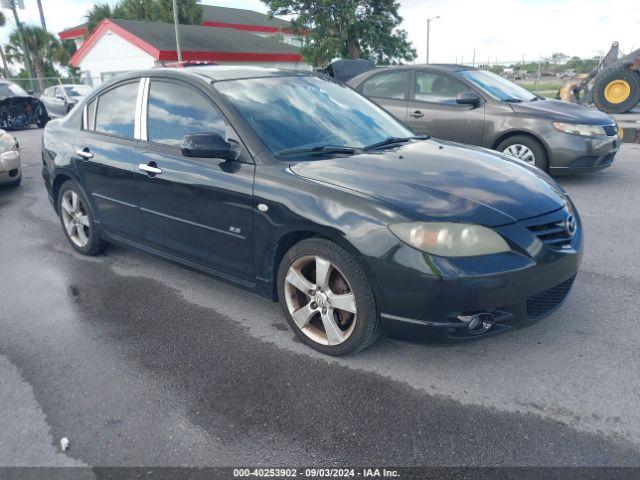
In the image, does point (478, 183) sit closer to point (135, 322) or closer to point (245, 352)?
point (245, 352)

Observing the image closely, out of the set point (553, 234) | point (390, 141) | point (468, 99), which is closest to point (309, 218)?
point (390, 141)

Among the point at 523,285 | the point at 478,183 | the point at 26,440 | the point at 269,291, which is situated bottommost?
Result: the point at 26,440

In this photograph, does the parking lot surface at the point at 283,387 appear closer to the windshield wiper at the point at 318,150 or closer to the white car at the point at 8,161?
the windshield wiper at the point at 318,150

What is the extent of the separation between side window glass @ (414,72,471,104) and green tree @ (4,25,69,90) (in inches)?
1650

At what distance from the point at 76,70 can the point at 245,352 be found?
4677 cm

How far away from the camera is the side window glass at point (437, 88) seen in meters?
7.45

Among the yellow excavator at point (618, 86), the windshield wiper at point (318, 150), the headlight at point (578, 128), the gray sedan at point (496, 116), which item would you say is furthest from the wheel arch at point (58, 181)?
the yellow excavator at point (618, 86)

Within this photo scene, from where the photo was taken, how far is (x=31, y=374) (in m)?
3.06

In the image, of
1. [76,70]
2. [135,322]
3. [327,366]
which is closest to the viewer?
[327,366]

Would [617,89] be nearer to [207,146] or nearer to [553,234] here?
Answer: [553,234]

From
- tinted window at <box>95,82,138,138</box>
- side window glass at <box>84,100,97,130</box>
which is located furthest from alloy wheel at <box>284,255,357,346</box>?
side window glass at <box>84,100,97,130</box>

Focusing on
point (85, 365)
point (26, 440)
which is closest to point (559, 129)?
point (85, 365)

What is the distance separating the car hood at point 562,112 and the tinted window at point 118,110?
490 cm

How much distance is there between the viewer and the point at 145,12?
41438mm
